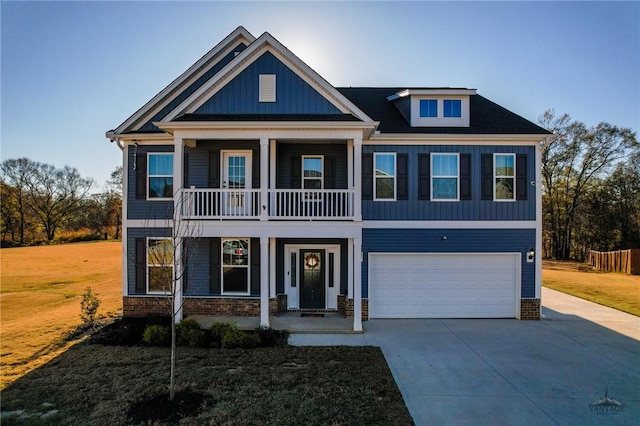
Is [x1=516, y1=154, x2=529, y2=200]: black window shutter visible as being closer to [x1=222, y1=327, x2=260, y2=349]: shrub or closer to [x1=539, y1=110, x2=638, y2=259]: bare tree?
[x1=222, y1=327, x2=260, y2=349]: shrub

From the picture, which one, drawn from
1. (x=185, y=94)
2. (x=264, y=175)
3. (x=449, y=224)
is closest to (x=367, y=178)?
(x=449, y=224)

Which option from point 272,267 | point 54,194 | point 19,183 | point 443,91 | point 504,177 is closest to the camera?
point 272,267

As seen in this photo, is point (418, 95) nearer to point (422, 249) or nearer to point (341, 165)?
point (341, 165)

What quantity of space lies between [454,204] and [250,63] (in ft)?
25.4

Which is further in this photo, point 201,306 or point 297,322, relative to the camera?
point 201,306

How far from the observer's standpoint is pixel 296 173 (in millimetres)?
11641

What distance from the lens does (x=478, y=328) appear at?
10.4 meters

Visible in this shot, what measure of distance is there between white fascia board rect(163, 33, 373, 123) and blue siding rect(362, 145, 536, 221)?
6.55 feet

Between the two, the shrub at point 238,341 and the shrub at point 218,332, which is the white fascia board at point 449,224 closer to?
the shrub at point 238,341

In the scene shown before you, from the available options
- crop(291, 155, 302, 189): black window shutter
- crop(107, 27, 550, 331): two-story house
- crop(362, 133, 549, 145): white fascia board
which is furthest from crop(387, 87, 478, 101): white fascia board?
crop(291, 155, 302, 189): black window shutter

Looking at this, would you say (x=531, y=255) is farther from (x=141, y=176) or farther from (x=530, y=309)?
(x=141, y=176)

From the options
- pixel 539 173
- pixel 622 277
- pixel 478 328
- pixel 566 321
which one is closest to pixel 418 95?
pixel 539 173

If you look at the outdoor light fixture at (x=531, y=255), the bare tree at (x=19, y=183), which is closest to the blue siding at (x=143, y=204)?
the outdoor light fixture at (x=531, y=255)

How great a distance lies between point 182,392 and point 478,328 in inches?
329
